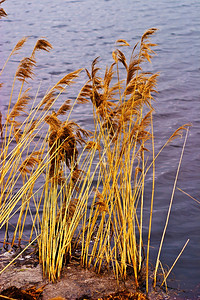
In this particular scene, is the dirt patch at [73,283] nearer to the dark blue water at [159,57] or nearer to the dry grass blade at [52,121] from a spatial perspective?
the dark blue water at [159,57]

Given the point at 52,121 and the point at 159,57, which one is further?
the point at 159,57

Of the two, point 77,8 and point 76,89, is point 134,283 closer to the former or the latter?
point 76,89

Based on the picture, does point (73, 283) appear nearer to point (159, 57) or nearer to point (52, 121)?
point (52, 121)

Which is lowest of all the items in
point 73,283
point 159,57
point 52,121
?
point 73,283

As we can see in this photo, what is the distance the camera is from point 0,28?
1566 cm

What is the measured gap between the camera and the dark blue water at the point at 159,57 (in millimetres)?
4820

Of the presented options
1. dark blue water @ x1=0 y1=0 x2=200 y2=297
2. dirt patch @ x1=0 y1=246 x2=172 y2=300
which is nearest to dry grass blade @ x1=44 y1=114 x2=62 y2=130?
dirt patch @ x1=0 y1=246 x2=172 y2=300

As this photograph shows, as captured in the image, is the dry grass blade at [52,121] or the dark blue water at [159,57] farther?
the dark blue water at [159,57]

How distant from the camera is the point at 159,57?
11641mm

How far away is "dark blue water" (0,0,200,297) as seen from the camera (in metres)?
4.82

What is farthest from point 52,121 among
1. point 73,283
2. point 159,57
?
point 159,57

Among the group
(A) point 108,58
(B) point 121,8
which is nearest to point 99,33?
(A) point 108,58

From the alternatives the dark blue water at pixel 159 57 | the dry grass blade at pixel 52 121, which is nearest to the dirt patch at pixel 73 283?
the dark blue water at pixel 159 57

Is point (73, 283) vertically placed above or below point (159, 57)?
below
